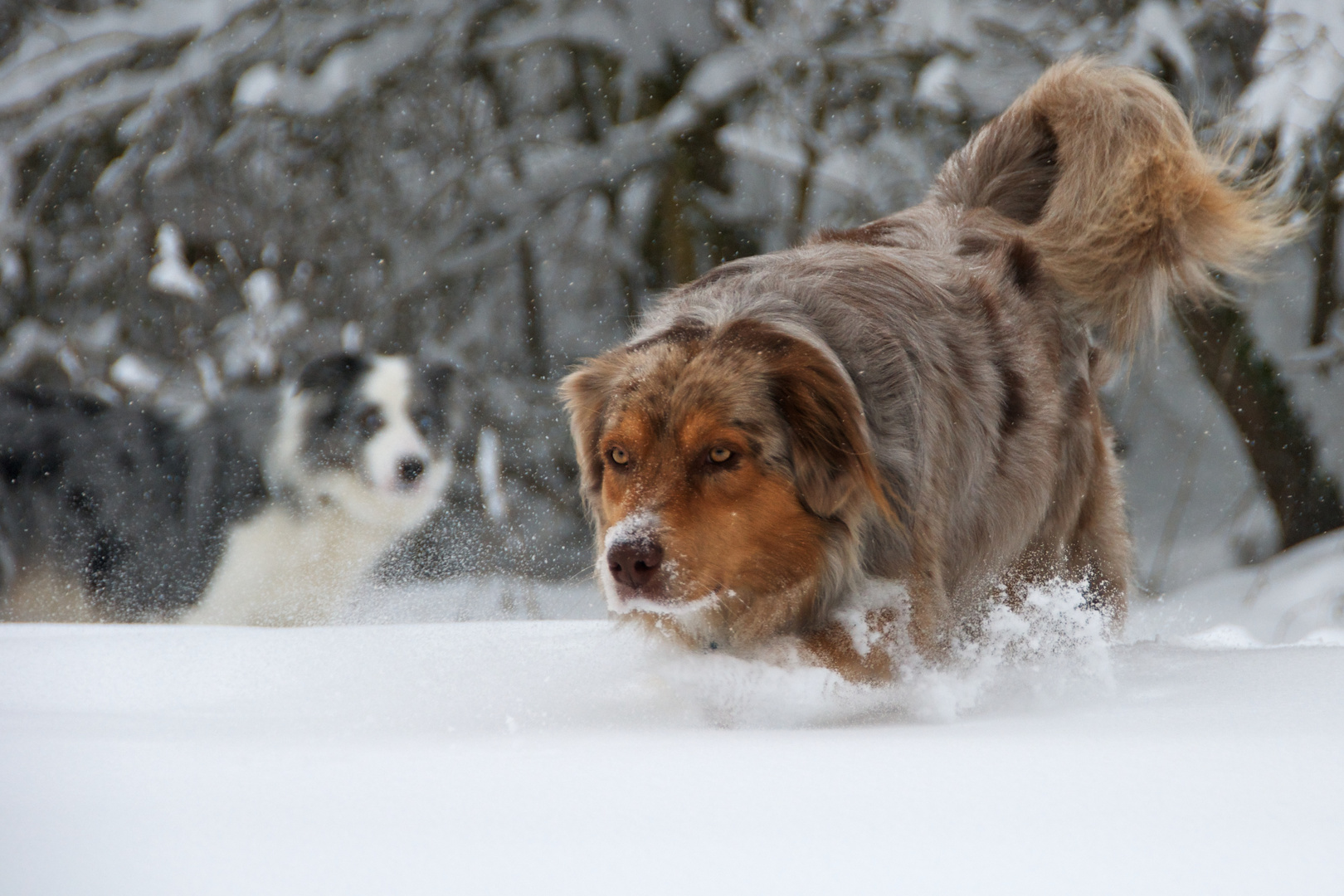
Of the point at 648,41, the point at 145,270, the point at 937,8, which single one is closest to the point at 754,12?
the point at 648,41

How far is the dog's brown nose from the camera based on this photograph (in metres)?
2.08

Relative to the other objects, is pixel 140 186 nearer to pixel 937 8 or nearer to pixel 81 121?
pixel 81 121

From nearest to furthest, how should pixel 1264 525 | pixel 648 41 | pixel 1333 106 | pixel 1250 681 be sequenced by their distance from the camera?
pixel 1250 681, pixel 1333 106, pixel 1264 525, pixel 648 41

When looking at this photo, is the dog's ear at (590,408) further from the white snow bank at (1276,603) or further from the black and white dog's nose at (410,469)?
the white snow bank at (1276,603)

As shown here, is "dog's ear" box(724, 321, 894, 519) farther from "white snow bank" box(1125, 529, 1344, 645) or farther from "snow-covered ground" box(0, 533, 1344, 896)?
"white snow bank" box(1125, 529, 1344, 645)

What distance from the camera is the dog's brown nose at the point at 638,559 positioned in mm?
2084

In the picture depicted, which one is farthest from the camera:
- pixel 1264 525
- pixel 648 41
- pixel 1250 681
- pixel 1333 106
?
pixel 648 41

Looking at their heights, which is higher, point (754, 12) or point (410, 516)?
point (754, 12)

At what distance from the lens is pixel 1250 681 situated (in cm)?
230

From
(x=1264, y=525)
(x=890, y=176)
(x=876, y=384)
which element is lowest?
(x=1264, y=525)

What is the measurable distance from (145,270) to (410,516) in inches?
111

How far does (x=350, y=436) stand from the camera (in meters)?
4.93

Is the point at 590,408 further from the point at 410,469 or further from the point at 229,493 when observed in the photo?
the point at 229,493

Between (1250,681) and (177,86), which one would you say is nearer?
(1250,681)
